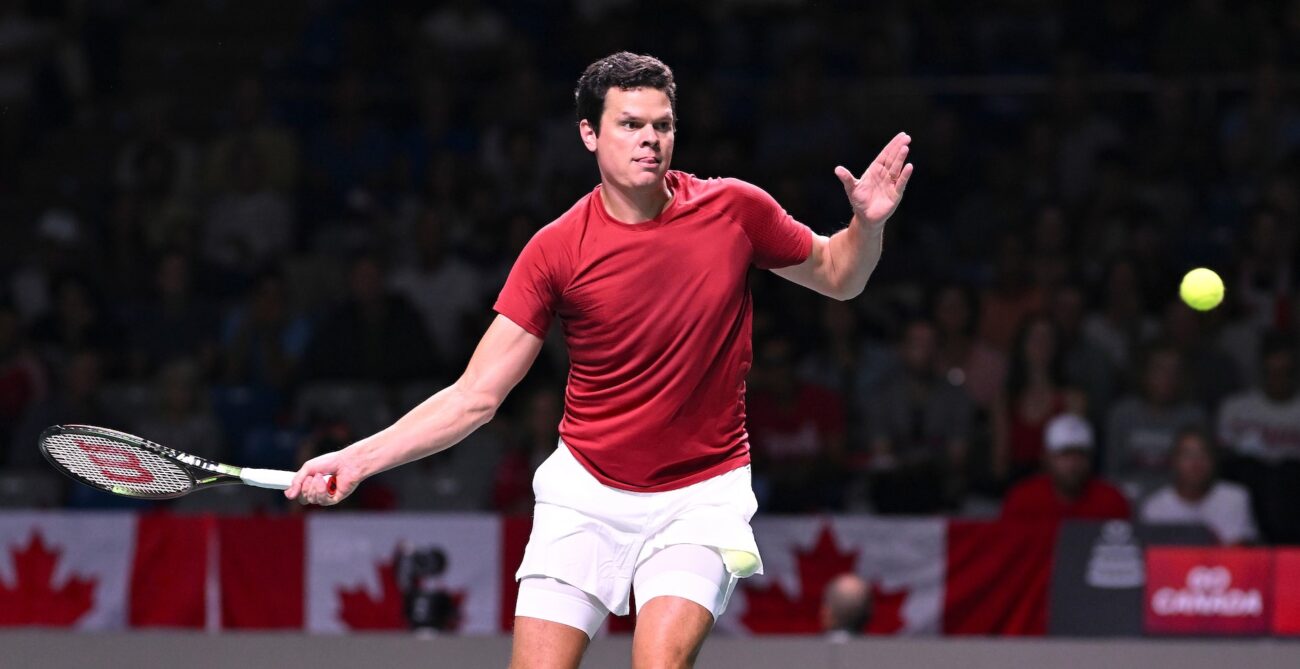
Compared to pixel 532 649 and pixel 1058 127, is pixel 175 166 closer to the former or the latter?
pixel 1058 127

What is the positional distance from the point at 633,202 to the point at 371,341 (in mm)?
7306

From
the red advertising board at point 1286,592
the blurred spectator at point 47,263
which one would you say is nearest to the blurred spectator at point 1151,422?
the red advertising board at point 1286,592

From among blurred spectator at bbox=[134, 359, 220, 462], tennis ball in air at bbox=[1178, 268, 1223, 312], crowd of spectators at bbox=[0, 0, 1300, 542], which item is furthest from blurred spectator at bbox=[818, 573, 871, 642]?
blurred spectator at bbox=[134, 359, 220, 462]

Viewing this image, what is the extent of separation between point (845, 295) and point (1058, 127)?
28.2ft

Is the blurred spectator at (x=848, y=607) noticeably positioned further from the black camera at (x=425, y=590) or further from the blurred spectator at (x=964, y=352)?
the blurred spectator at (x=964, y=352)

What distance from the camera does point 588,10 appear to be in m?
15.2

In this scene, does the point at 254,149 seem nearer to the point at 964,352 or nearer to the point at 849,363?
the point at 849,363

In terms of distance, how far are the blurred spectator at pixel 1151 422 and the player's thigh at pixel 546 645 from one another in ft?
21.7

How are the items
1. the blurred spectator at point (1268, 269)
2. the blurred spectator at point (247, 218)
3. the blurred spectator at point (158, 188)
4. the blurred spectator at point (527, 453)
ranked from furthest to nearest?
the blurred spectator at point (158, 188)
the blurred spectator at point (247, 218)
the blurred spectator at point (1268, 269)
the blurred spectator at point (527, 453)

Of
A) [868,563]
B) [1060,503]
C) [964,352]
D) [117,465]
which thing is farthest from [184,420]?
[117,465]

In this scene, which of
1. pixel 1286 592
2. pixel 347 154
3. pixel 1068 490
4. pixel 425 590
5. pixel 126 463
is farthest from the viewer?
pixel 347 154

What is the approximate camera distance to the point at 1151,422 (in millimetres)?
11070

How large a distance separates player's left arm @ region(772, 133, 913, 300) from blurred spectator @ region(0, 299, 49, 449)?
816cm

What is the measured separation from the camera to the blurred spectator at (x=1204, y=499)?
10242mm
